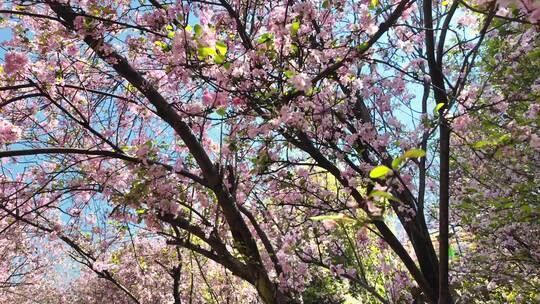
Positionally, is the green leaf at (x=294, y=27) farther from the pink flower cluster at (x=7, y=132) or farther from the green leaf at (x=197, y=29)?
the pink flower cluster at (x=7, y=132)

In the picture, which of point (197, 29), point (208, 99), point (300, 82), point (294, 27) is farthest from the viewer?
point (208, 99)

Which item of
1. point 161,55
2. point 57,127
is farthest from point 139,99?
point 57,127

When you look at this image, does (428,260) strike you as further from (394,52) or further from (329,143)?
(394,52)

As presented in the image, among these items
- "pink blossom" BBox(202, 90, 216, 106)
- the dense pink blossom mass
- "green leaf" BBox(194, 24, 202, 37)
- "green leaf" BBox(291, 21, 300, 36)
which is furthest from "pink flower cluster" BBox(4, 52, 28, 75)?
"green leaf" BBox(291, 21, 300, 36)

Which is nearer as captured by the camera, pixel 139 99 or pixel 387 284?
pixel 139 99

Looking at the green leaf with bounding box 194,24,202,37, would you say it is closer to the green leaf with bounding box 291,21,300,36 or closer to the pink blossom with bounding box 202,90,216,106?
the green leaf with bounding box 291,21,300,36

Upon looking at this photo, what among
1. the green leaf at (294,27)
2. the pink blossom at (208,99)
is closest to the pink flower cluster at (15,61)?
the pink blossom at (208,99)

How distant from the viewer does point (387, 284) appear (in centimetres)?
669

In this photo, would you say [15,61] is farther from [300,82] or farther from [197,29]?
[300,82]

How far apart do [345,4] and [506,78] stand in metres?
2.49

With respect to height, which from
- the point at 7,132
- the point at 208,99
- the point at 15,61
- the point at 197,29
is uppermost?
the point at 15,61

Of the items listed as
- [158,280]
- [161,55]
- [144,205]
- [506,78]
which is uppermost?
[158,280]

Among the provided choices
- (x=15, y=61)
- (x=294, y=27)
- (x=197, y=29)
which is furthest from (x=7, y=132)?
(x=294, y=27)

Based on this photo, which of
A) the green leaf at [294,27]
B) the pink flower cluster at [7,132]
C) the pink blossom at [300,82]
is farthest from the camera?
the pink flower cluster at [7,132]
